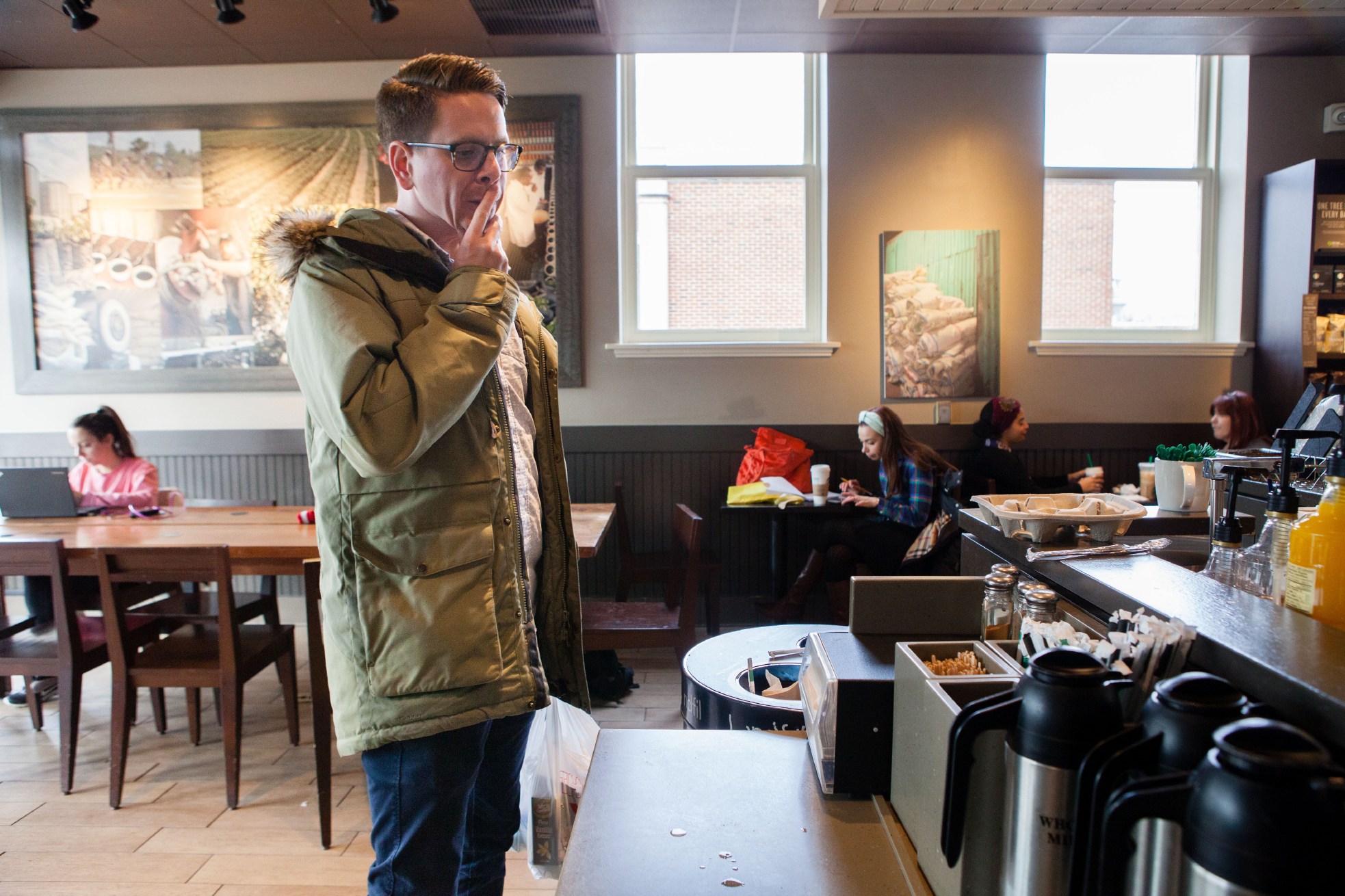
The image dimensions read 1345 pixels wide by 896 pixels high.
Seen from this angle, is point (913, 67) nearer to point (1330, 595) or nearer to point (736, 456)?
point (736, 456)

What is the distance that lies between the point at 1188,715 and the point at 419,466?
3.17ft

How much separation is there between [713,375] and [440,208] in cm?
320

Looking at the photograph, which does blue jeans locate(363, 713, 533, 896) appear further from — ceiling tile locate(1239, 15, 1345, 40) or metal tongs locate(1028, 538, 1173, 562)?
ceiling tile locate(1239, 15, 1345, 40)

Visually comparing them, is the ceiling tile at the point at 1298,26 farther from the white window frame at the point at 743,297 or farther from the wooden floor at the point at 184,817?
the wooden floor at the point at 184,817

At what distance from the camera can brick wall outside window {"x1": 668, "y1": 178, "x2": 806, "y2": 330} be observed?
14.7 ft

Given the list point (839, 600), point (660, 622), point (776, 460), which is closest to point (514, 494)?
point (660, 622)

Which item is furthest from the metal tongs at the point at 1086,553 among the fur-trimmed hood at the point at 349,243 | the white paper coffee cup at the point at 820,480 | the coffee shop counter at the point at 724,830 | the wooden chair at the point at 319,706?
the white paper coffee cup at the point at 820,480

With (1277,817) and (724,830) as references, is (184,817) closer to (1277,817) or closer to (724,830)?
(724,830)

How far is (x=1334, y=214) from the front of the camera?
3.97 metres

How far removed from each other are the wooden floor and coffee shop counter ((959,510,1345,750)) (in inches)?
65.5

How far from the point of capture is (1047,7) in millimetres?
2480

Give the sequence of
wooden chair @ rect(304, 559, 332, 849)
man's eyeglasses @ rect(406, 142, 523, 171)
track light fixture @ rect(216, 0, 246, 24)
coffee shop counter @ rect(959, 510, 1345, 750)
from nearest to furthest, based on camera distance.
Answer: coffee shop counter @ rect(959, 510, 1345, 750) < man's eyeglasses @ rect(406, 142, 523, 171) < wooden chair @ rect(304, 559, 332, 849) < track light fixture @ rect(216, 0, 246, 24)

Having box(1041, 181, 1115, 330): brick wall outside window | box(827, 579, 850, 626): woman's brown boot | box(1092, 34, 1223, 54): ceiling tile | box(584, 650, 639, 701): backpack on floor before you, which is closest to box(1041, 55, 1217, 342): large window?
box(1041, 181, 1115, 330): brick wall outside window

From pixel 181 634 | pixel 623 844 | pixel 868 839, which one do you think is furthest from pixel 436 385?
pixel 181 634
